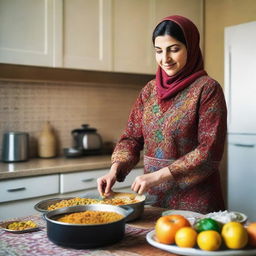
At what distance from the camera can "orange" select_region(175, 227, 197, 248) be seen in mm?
926

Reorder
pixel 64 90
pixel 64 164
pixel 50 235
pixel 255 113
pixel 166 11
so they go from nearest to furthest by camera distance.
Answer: pixel 50 235, pixel 64 164, pixel 255 113, pixel 64 90, pixel 166 11

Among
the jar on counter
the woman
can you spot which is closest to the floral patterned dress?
the woman

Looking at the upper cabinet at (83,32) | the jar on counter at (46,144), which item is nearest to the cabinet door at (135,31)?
the upper cabinet at (83,32)

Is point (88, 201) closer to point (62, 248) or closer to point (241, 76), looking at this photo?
point (62, 248)

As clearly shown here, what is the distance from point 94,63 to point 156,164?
1470mm

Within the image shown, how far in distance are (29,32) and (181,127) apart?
4.77ft

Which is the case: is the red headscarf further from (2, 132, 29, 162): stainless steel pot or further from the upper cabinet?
(2, 132, 29, 162): stainless steel pot


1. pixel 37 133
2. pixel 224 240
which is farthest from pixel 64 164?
pixel 224 240

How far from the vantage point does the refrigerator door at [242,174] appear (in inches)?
114

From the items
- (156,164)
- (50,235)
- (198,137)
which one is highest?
(198,137)

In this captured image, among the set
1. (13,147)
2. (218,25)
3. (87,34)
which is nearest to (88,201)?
(13,147)

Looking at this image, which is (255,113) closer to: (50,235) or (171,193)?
(171,193)

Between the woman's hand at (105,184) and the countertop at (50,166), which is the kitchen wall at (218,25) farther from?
the woman's hand at (105,184)

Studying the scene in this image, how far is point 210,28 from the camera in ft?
11.8
